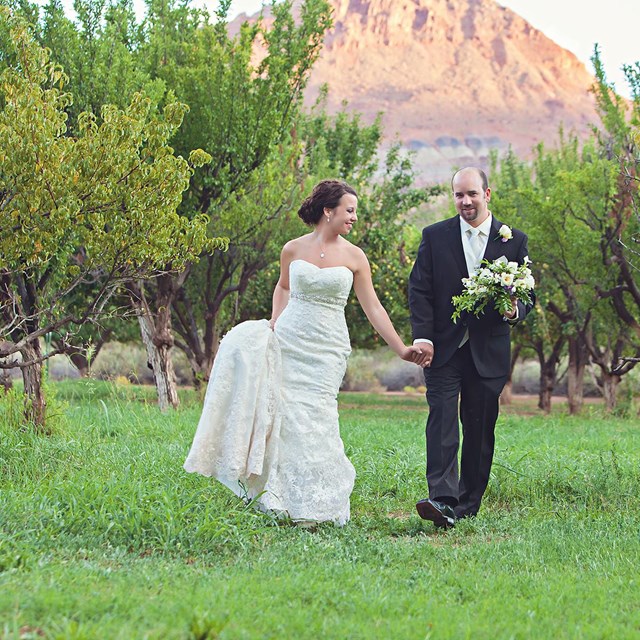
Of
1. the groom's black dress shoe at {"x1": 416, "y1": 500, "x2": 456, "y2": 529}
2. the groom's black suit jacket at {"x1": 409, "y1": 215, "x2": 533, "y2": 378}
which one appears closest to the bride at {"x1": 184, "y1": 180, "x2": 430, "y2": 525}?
the groom's black suit jacket at {"x1": 409, "y1": 215, "x2": 533, "y2": 378}

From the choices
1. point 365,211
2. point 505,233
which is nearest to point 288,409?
point 505,233

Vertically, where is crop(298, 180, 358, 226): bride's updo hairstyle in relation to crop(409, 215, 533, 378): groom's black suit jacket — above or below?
above

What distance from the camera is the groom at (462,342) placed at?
673 cm

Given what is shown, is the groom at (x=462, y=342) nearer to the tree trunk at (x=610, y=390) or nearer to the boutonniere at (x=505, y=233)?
the boutonniere at (x=505, y=233)

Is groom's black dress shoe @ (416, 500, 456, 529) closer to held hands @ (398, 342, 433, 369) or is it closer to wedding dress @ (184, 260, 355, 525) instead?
wedding dress @ (184, 260, 355, 525)

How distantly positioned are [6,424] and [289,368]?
3.84 m

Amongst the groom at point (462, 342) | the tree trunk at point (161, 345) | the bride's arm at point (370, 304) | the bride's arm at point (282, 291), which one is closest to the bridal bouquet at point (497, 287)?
the groom at point (462, 342)

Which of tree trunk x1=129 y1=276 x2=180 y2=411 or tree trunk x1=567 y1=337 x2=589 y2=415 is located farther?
tree trunk x1=567 y1=337 x2=589 y2=415

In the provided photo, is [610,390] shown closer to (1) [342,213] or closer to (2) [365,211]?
(2) [365,211]

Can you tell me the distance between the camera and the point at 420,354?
6.71 m

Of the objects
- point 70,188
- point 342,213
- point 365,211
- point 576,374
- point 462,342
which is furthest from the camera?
point 576,374

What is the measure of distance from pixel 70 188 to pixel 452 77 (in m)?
146

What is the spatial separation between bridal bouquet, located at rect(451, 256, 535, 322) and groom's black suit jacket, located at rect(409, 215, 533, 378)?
0.21m

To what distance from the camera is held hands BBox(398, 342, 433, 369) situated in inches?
264
